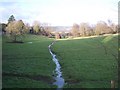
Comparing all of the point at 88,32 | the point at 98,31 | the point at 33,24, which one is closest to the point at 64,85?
the point at 98,31

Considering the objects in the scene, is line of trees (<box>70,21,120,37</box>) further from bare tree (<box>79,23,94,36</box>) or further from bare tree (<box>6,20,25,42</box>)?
bare tree (<box>6,20,25,42</box>)

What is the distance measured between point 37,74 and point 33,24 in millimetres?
159143

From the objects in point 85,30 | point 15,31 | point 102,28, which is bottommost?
point 15,31

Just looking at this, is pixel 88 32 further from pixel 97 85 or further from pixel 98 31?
pixel 97 85

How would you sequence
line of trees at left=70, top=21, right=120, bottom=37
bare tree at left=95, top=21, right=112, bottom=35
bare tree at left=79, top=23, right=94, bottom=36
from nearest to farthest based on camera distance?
bare tree at left=95, top=21, right=112, bottom=35
line of trees at left=70, top=21, right=120, bottom=37
bare tree at left=79, top=23, right=94, bottom=36

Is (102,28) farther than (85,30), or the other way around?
(85,30)

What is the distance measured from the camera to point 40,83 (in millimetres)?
32094

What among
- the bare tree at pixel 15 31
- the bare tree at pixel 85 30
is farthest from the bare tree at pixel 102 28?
the bare tree at pixel 15 31

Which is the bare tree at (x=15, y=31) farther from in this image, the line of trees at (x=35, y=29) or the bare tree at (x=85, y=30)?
the bare tree at (x=85, y=30)

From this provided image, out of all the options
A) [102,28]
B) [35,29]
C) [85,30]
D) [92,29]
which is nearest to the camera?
[102,28]

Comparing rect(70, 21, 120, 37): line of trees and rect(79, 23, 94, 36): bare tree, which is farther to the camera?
rect(79, 23, 94, 36): bare tree

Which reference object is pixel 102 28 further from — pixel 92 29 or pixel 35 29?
pixel 35 29

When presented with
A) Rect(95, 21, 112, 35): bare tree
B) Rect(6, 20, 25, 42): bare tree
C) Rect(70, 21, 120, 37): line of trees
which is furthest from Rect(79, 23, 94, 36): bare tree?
Rect(6, 20, 25, 42): bare tree

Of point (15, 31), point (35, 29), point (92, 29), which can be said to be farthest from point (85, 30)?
point (15, 31)
